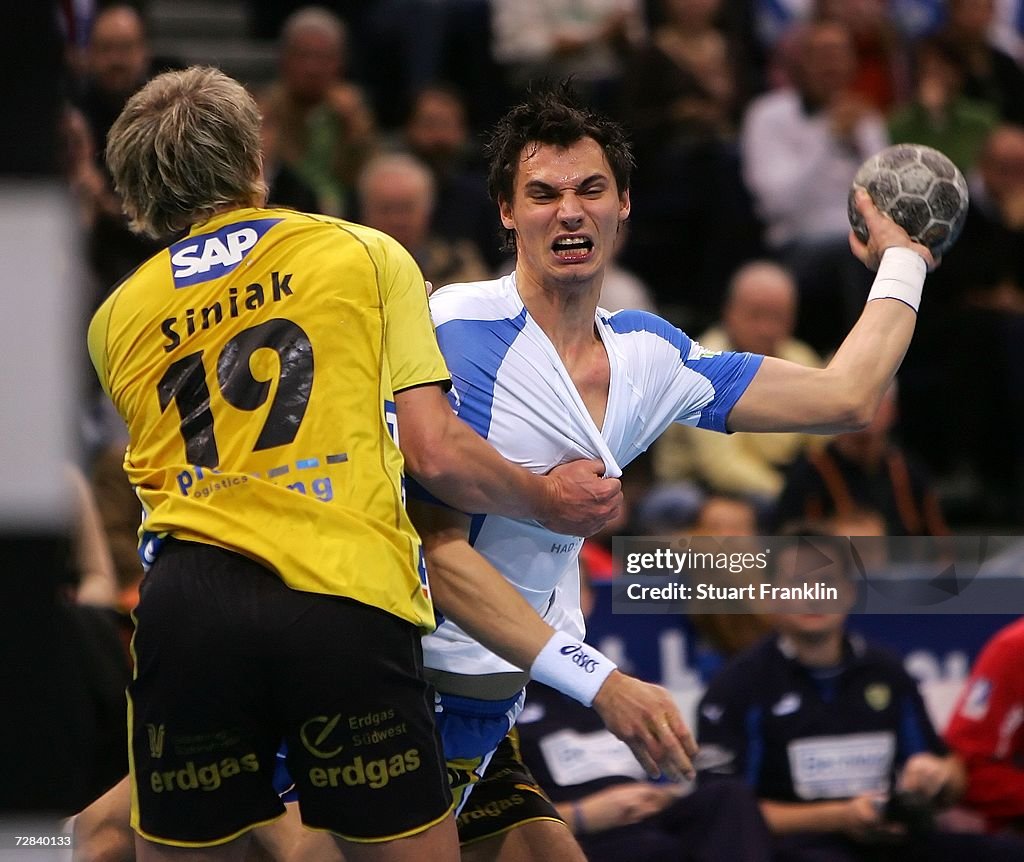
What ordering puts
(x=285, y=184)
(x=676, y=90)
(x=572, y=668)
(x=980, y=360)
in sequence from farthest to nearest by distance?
1. (x=676, y=90)
2. (x=980, y=360)
3. (x=285, y=184)
4. (x=572, y=668)

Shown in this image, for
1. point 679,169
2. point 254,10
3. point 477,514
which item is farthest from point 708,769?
point 254,10

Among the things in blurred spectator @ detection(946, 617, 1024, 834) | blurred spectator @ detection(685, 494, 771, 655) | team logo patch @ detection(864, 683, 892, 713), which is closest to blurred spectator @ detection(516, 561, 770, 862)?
team logo patch @ detection(864, 683, 892, 713)

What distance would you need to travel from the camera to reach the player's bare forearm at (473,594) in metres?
3.50

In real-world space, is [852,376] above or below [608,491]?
above

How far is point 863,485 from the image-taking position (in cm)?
722

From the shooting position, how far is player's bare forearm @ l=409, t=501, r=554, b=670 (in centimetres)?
350

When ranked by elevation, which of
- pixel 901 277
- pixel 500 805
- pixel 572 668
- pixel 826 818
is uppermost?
pixel 901 277

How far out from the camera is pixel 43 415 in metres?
1.81

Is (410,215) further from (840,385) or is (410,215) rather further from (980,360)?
(840,385)

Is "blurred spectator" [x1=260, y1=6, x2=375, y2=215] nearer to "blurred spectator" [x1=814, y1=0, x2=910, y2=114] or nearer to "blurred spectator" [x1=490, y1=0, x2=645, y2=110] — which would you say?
"blurred spectator" [x1=490, y1=0, x2=645, y2=110]

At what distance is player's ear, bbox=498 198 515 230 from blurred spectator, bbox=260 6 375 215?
175 inches

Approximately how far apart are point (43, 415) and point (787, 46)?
8.24 m

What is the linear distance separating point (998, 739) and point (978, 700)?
148mm

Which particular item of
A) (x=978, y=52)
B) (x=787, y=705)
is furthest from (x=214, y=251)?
(x=978, y=52)
